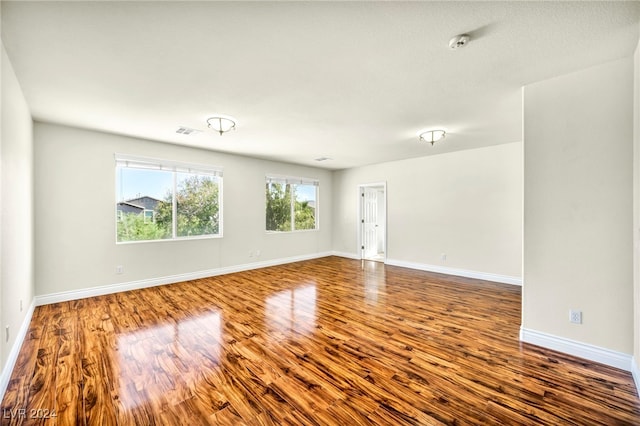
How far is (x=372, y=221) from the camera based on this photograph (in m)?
7.61

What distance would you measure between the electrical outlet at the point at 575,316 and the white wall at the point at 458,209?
254cm

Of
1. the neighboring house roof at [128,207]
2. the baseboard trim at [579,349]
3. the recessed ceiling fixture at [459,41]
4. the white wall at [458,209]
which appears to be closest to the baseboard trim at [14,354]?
the neighboring house roof at [128,207]

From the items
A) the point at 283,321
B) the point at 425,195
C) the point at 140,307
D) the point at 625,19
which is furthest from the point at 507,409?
the point at 425,195

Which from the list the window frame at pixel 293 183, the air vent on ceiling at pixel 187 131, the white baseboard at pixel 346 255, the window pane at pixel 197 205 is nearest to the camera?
the air vent on ceiling at pixel 187 131

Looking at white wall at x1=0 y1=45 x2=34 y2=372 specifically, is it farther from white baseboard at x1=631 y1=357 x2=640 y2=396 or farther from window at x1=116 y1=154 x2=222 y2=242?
white baseboard at x1=631 y1=357 x2=640 y2=396

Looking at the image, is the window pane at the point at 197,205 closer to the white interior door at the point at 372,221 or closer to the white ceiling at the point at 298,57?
the white ceiling at the point at 298,57

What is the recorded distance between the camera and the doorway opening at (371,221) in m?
7.18

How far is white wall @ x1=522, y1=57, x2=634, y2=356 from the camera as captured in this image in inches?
84.6

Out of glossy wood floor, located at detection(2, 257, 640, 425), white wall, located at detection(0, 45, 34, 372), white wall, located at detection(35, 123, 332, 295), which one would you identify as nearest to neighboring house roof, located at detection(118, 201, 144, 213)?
white wall, located at detection(35, 123, 332, 295)

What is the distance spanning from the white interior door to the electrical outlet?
4635mm

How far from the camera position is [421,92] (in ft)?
8.94

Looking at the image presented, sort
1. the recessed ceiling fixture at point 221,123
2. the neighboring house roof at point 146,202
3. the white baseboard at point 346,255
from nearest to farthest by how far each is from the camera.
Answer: the recessed ceiling fixture at point 221,123, the neighboring house roof at point 146,202, the white baseboard at point 346,255

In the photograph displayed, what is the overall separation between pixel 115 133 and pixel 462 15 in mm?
4664

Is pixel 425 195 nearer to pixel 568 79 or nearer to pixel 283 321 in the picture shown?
pixel 568 79
